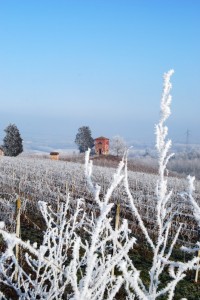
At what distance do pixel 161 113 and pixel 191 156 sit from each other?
74.2 m

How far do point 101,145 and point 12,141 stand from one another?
50.5ft

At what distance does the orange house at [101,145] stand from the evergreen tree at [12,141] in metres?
A: 13.6

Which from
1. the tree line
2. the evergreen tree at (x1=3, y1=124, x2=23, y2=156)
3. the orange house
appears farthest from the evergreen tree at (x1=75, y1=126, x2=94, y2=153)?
the evergreen tree at (x1=3, y1=124, x2=23, y2=156)

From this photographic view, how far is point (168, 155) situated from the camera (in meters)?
1.74

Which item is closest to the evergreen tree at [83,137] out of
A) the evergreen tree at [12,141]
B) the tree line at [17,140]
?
the tree line at [17,140]

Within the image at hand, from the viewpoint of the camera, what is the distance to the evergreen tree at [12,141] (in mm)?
45438

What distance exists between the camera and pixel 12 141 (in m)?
47.2

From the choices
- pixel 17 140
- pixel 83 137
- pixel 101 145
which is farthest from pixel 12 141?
pixel 101 145

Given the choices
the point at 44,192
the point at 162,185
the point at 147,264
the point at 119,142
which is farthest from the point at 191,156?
the point at 162,185

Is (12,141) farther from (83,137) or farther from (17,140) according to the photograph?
(83,137)

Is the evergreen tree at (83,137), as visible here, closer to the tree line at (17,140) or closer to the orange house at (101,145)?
the tree line at (17,140)

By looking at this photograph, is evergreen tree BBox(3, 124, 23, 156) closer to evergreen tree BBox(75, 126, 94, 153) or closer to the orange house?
evergreen tree BBox(75, 126, 94, 153)

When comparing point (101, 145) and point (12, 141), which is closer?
point (12, 141)

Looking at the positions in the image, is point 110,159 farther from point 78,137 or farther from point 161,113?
point 161,113
